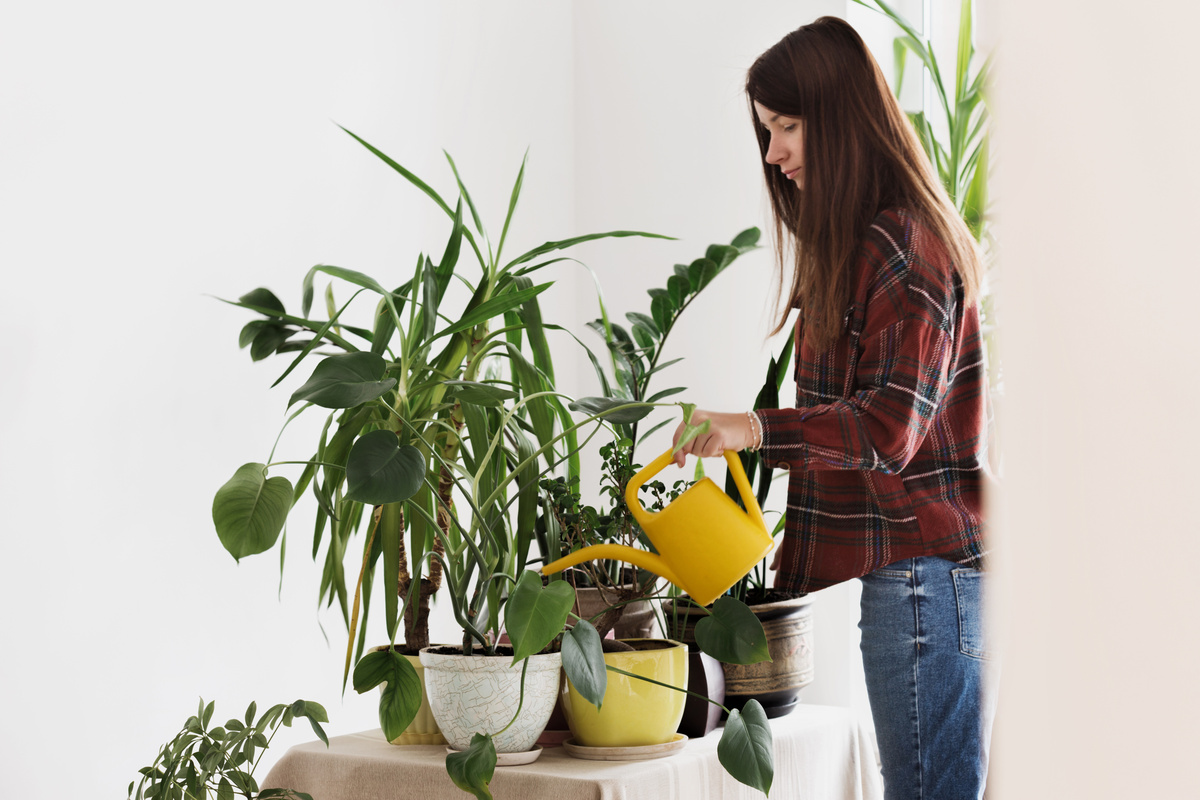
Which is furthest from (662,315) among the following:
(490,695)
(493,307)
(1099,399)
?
(1099,399)

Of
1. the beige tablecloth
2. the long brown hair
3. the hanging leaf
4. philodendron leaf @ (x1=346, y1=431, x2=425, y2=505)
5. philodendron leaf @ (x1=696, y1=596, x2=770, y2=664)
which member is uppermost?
the long brown hair

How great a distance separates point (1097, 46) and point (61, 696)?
1.68m

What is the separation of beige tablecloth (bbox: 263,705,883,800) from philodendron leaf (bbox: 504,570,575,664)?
181 millimetres

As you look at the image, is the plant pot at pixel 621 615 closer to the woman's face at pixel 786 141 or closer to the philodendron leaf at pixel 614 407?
the philodendron leaf at pixel 614 407

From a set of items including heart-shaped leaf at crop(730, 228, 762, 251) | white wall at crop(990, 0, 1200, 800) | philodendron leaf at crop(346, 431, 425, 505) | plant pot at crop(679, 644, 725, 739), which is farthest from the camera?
heart-shaped leaf at crop(730, 228, 762, 251)

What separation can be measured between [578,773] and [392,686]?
21 centimetres

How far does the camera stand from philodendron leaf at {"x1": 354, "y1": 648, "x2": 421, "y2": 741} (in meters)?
0.97

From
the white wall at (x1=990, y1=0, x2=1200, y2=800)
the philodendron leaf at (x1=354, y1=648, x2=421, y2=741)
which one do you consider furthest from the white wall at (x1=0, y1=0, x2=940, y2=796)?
the white wall at (x1=990, y1=0, x2=1200, y2=800)

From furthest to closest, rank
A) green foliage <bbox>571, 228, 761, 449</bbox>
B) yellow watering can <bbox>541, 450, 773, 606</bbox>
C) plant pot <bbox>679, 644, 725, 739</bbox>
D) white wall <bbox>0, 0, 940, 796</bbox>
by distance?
green foliage <bbox>571, 228, 761, 449</bbox>
white wall <bbox>0, 0, 940, 796</bbox>
plant pot <bbox>679, 644, 725, 739</bbox>
yellow watering can <bbox>541, 450, 773, 606</bbox>

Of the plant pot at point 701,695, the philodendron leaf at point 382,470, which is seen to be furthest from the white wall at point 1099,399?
the plant pot at point 701,695

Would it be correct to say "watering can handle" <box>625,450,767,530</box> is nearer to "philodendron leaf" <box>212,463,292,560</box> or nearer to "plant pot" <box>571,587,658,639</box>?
"plant pot" <box>571,587,658,639</box>

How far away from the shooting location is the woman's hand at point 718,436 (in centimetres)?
101

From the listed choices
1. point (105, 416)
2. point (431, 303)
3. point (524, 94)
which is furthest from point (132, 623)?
point (524, 94)

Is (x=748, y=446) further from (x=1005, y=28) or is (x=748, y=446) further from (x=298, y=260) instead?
(x=298, y=260)
